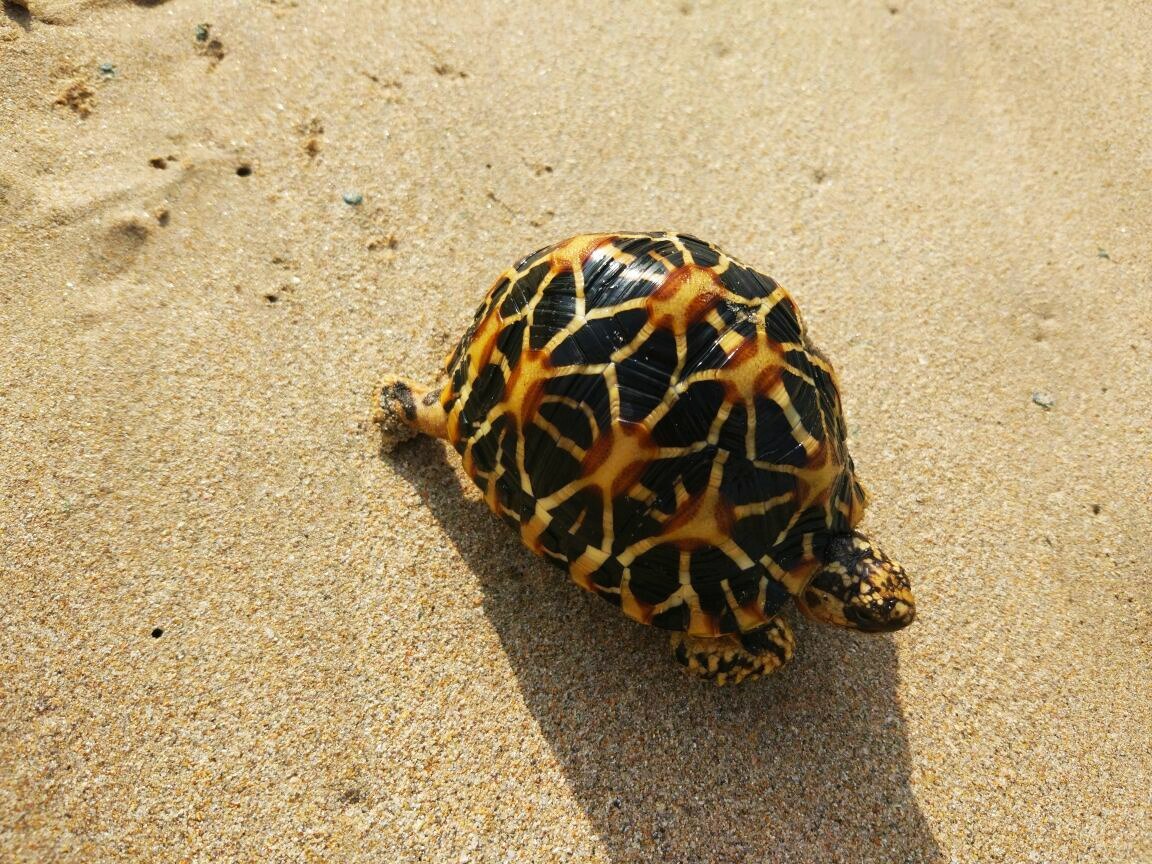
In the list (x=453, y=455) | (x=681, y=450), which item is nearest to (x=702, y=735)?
(x=681, y=450)

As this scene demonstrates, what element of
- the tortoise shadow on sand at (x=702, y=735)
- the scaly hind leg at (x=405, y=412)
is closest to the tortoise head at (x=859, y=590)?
the tortoise shadow on sand at (x=702, y=735)

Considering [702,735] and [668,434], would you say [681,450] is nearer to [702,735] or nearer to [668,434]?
[668,434]

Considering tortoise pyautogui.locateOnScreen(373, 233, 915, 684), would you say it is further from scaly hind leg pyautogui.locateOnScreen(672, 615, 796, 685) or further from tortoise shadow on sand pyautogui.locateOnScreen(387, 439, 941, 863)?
tortoise shadow on sand pyautogui.locateOnScreen(387, 439, 941, 863)

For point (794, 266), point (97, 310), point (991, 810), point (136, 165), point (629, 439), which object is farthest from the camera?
point (794, 266)

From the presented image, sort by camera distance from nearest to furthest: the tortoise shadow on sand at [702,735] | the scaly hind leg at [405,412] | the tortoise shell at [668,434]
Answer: the tortoise shell at [668,434], the tortoise shadow on sand at [702,735], the scaly hind leg at [405,412]

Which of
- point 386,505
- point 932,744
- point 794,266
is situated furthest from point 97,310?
point 932,744

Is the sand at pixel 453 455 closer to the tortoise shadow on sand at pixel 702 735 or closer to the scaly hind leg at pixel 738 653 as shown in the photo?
the tortoise shadow on sand at pixel 702 735

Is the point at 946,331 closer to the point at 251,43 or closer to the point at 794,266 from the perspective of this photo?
the point at 794,266
